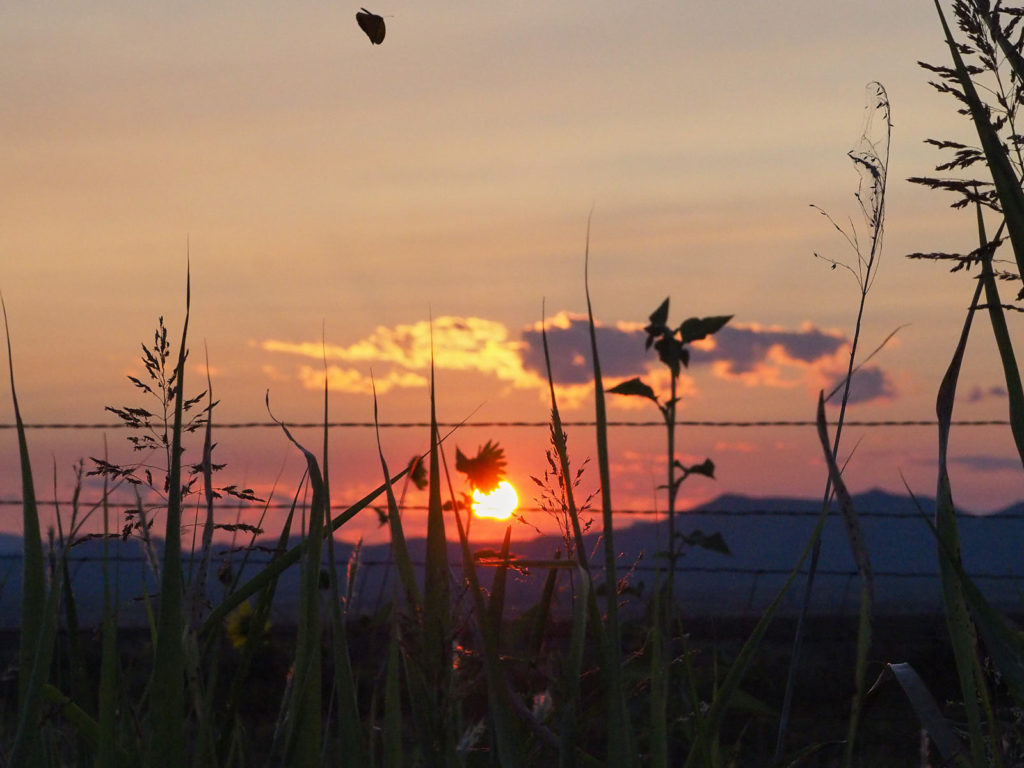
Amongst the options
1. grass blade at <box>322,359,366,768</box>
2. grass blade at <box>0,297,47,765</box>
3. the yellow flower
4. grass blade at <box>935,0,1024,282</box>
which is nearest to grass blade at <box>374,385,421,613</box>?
grass blade at <box>322,359,366,768</box>

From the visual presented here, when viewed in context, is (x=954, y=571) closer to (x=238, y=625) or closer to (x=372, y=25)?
(x=372, y=25)

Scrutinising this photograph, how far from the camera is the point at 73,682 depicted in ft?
4.42

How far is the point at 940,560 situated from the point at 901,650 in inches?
194

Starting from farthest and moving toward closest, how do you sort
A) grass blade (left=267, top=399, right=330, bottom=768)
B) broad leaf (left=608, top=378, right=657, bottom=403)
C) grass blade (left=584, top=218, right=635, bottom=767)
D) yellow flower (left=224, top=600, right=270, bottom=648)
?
yellow flower (left=224, top=600, right=270, bottom=648)
broad leaf (left=608, top=378, right=657, bottom=403)
grass blade (left=267, top=399, right=330, bottom=768)
grass blade (left=584, top=218, right=635, bottom=767)

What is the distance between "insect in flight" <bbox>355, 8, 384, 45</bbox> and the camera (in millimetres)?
1297

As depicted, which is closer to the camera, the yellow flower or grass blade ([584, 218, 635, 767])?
grass blade ([584, 218, 635, 767])

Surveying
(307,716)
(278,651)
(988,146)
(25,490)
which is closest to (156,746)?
(307,716)

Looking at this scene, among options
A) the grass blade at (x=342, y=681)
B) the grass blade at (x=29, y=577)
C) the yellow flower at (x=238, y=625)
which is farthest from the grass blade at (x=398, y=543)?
the yellow flower at (x=238, y=625)

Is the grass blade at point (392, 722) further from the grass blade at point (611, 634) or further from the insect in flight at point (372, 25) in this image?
the insect in flight at point (372, 25)

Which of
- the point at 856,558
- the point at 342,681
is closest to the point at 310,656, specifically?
the point at 342,681

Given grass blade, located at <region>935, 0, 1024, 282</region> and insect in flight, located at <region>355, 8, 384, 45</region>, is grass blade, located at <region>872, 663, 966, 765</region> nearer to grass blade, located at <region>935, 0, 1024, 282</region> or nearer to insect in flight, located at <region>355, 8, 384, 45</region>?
grass blade, located at <region>935, 0, 1024, 282</region>

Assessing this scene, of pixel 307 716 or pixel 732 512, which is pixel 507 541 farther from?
pixel 732 512

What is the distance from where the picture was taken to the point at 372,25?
1.38 metres

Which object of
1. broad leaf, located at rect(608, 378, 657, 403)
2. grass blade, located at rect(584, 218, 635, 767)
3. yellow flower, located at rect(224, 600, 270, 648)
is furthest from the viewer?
yellow flower, located at rect(224, 600, 270, 648)
